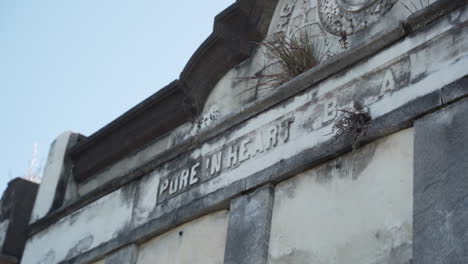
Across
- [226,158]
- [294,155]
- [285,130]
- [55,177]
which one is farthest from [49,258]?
[294,155]

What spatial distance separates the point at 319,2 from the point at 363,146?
185 centimetres

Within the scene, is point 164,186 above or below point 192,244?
above

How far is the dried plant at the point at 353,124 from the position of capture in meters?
6.68

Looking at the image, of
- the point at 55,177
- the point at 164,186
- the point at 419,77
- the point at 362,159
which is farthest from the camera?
the point at 55,177

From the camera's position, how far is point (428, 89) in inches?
249

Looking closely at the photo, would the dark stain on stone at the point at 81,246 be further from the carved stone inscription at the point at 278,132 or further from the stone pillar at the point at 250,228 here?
the stone pillar at the point at 250,228

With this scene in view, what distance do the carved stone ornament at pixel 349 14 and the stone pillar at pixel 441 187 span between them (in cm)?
147

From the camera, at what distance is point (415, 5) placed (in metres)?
7.10

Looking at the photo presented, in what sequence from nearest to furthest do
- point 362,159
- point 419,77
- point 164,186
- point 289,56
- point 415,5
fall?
point 419,77, point 362,159, point 415,5, point 289,56, point 164,186

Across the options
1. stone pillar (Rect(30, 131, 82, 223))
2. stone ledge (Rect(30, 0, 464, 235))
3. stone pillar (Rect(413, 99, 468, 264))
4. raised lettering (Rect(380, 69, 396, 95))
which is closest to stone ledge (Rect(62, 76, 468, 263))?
stone pillar (Rect(413, 99, 468, 264))

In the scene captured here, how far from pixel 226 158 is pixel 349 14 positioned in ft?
5.48

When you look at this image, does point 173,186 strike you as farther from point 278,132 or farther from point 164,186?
point 278,132

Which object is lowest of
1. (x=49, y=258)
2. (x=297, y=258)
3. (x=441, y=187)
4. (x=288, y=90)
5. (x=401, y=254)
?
(x=401, y=254)

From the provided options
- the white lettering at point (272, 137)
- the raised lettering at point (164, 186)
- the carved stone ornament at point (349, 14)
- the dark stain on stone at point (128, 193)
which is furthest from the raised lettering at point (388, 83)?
the dark stain on stone at point (128, 193)
